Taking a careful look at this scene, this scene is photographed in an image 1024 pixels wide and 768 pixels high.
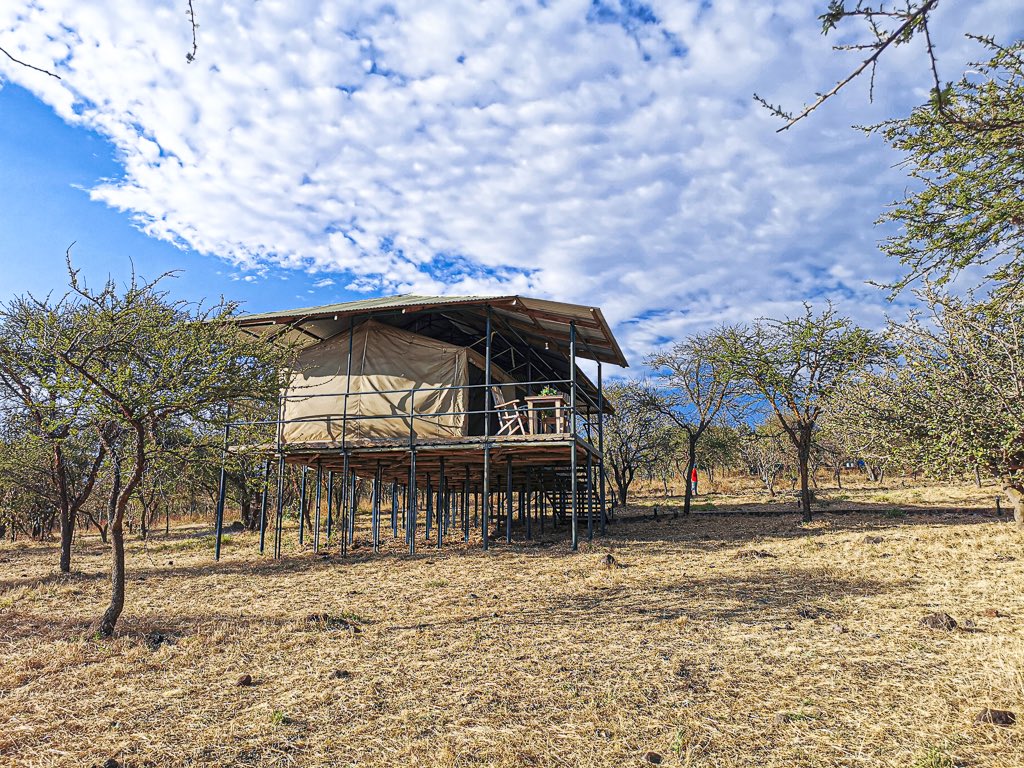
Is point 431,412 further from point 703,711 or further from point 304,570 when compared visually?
point 703,711

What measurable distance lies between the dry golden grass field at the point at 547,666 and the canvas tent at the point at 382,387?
15.3 ft

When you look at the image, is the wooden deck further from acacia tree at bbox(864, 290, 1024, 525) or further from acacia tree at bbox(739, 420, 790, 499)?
acacia tree at bbox(739, 420, 790, 499)

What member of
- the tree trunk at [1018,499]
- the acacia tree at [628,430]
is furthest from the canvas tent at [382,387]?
the acacia tree at [628,430]

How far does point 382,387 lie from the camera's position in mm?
16375

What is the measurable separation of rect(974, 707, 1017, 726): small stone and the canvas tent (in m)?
11.8

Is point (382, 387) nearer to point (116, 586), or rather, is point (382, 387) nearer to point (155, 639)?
point (116, 586)

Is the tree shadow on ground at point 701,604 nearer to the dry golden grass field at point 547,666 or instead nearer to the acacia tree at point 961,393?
the dry golden grass field at point 547,666

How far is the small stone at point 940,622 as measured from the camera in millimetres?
6934

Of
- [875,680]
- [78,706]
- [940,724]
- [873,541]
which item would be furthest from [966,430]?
[78,706]

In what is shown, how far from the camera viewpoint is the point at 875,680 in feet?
18.0


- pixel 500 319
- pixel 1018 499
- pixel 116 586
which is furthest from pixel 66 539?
pixel 1018 499

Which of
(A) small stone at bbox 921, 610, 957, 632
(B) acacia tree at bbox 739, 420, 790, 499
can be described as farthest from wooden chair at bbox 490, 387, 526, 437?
(B) acacia tree at bbox 739, 420, 790, 499

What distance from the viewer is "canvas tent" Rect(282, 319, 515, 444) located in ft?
52.1

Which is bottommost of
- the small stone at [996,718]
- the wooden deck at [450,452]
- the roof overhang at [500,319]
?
the small stone at [996,718]
